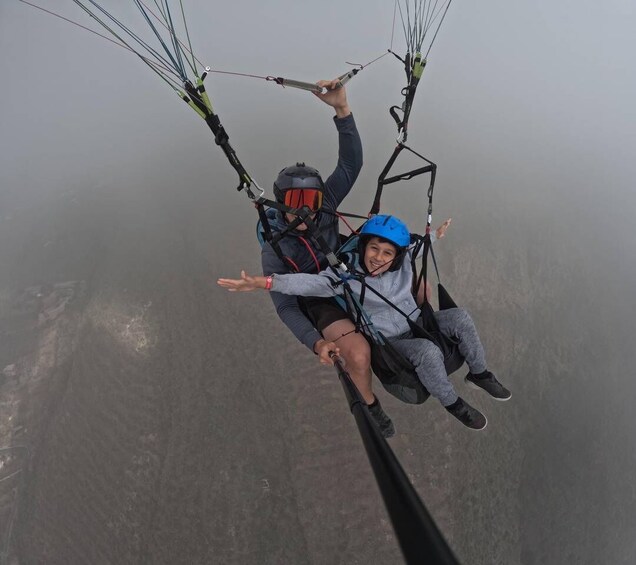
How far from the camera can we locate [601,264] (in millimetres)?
7984

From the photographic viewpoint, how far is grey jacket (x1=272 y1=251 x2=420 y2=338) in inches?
90.2

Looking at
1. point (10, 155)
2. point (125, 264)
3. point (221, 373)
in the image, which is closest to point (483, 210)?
point (221, 373)

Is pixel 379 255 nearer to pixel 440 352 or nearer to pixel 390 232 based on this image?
pixel 390 232

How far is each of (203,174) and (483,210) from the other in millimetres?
6444

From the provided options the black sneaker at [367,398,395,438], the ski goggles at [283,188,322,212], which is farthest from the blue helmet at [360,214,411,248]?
the black sneaker at [367,398,395,438]

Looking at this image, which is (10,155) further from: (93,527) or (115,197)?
(93,527)

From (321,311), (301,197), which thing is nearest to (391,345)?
(321,311)

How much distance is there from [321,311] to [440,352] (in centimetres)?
74

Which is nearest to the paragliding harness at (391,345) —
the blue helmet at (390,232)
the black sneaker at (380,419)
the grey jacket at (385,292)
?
the grey jacket at (385,292)

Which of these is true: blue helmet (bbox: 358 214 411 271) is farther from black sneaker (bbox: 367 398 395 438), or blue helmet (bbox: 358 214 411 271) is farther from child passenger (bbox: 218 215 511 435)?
black sneaker (bbox: 367 398 395 438)

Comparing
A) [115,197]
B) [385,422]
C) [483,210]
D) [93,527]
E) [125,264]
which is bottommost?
[93,527]

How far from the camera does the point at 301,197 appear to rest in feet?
7.82

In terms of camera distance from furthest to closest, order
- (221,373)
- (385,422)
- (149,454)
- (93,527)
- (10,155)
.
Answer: (10,155), (221,373), (149,454), (93,527), (385,422)

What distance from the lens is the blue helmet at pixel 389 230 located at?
2.26 metres
